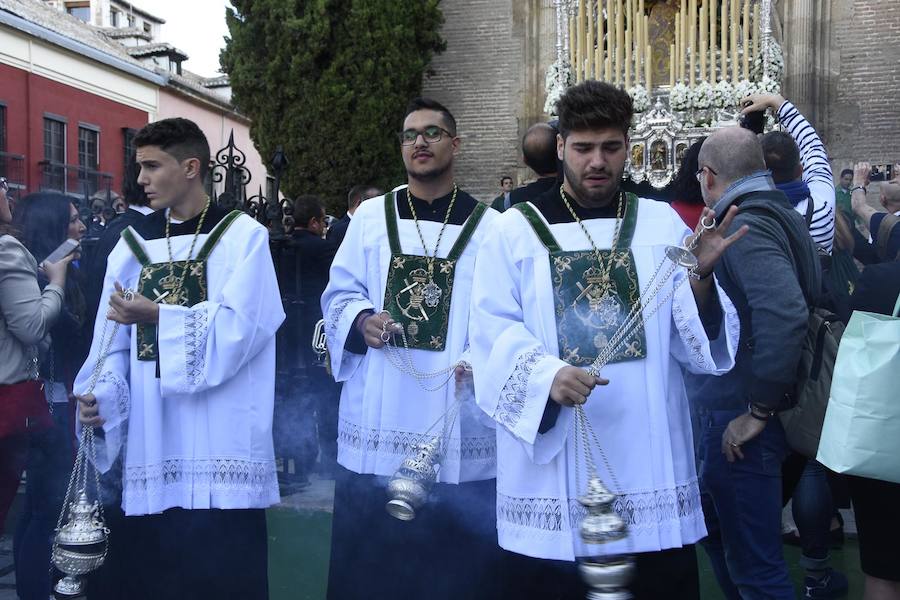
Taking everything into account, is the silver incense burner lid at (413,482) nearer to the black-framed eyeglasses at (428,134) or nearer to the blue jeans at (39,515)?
the black-framed eyeglasses at (428,134)

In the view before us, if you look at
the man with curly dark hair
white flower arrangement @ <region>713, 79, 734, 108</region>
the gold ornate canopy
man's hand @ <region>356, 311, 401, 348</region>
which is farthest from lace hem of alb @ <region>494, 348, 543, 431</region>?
white flower arrangement @ <region>713, 79, 734, 108</region>

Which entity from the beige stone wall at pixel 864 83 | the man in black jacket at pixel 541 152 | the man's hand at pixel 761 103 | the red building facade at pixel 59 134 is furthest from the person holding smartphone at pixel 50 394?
the red building facade at pixel 59 134

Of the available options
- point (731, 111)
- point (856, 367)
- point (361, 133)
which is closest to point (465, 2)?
point (361, 133)

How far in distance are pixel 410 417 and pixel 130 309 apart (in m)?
1.15

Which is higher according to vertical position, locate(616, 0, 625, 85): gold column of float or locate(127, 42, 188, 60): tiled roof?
locate(127, 42, 188, 60): tiled roof

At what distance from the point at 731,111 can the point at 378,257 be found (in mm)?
9888

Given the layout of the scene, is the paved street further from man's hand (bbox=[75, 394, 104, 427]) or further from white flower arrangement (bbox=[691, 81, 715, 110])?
white flower arrangement (bbox=[691, 81, 715, 110])

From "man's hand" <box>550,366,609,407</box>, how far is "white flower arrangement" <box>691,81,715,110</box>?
10966 mm

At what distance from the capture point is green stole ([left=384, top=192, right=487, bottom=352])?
12.4ft

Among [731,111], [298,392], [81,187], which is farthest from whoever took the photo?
[81,187]

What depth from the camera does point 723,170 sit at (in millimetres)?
3549

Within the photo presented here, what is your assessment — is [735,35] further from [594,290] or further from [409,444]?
[594,290]

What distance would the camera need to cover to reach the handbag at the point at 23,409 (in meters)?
3.93

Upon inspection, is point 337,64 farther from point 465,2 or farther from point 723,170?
point 723,170
